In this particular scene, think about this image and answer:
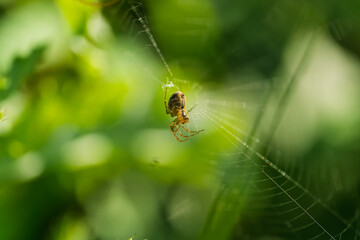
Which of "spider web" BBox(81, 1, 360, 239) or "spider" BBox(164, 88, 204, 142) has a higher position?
"spider" BBox(164, 88, 204, 142)

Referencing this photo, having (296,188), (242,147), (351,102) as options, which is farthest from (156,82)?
(351,102)

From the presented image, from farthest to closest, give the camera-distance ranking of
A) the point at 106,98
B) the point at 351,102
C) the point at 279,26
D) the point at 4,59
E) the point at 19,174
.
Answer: the point at 279,26, the point at 351,102, the point at 4,59, the point at 106,98, the point at 19,174

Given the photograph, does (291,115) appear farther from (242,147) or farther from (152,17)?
(152,17)

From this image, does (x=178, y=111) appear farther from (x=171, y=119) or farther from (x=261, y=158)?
(x=261, y=158)

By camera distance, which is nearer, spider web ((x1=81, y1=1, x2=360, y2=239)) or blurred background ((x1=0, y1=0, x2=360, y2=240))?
blurred background ((x1=0, y1=0, x2=360, y2=240))

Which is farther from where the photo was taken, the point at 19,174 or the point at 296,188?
the point at 296,188

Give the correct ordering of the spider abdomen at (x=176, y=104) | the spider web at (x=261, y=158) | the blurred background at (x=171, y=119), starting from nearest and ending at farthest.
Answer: the blurred background at (x=171, y=119)
the spider web at (x=261, y=158)
the spider abdomen at (x=176, y=104)

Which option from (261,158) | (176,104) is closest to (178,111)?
(176,104)

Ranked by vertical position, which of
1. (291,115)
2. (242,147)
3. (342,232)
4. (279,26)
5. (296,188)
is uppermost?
(279,26)
